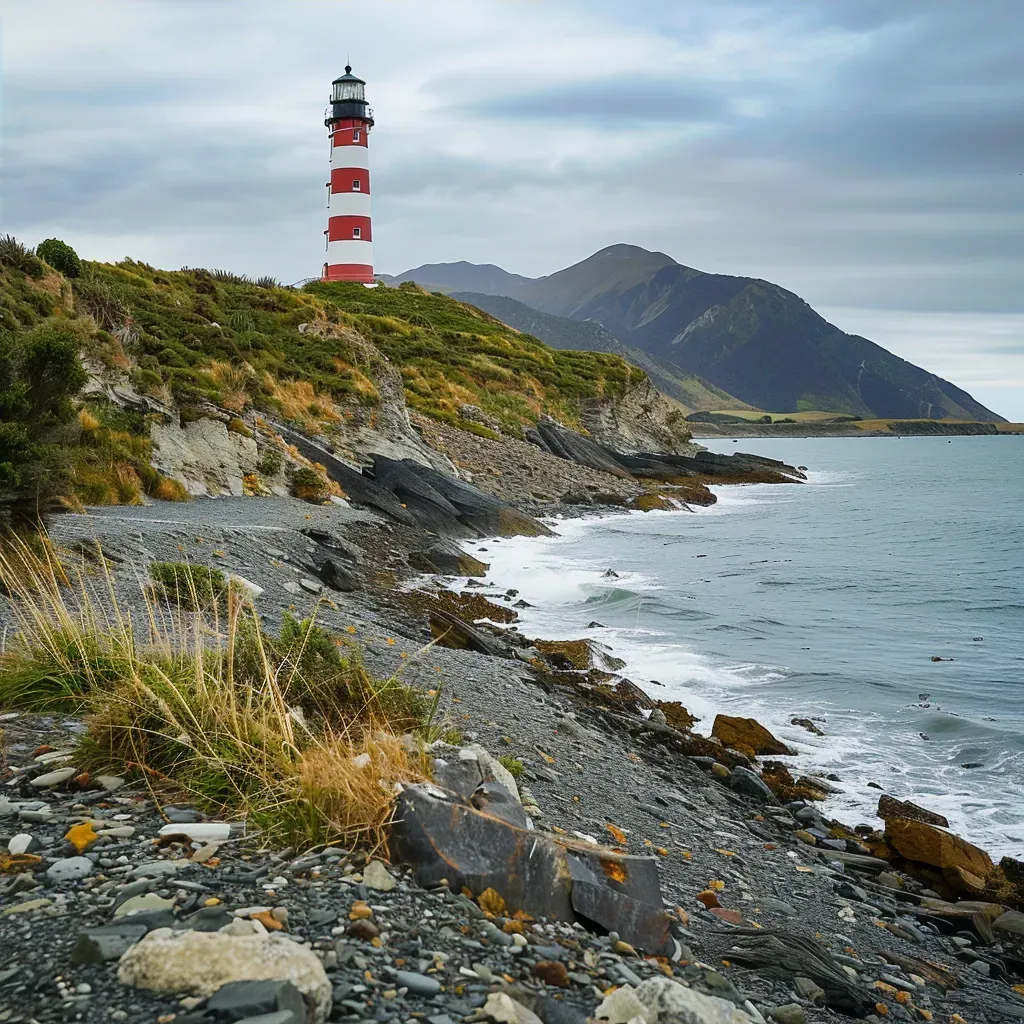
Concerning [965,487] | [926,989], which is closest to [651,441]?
[965,487]

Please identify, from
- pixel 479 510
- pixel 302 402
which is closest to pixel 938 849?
pixel 479 510

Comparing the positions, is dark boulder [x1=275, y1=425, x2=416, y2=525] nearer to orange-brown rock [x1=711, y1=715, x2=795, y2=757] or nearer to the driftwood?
orange-brown rock [x1=711, y1=715, x2=795, y2=757]

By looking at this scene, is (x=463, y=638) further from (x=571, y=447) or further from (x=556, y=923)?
(x=571, y=447)

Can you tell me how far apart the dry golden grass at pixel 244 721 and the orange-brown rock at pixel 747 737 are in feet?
23.4

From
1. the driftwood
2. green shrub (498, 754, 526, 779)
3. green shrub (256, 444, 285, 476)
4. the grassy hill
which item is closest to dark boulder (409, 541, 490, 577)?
green shrub (256, 444, 285, 476)

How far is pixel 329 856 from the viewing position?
4699 millimetres

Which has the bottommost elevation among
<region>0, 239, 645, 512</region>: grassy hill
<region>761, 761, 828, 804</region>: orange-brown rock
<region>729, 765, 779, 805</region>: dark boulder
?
<region>761, 761, 828, 804</region>: orange-brown rock

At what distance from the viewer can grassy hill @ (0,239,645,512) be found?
74.0ft

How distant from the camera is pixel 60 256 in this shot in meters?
28.7

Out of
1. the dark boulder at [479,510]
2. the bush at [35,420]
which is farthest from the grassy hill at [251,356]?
the dark boulder at [479,510]

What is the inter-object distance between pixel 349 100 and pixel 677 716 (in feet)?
204

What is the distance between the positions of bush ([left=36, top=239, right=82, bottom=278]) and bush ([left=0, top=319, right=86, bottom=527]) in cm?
1873

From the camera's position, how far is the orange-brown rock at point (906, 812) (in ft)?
35.1

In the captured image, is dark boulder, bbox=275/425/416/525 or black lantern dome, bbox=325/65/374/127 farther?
black lantern dome, bbox=325/65/374/127
